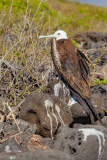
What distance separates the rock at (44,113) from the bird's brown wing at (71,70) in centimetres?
35

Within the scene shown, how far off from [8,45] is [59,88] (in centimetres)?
110

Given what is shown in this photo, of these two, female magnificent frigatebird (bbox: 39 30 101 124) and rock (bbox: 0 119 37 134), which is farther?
female magnificent frigatebird (bbox: 39 30 101 124)

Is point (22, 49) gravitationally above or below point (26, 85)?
above

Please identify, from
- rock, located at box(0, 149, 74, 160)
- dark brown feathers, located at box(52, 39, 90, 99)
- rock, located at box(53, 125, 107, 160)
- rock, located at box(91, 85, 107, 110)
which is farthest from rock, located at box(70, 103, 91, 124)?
rock, located at box(0, 149, 74, 160)

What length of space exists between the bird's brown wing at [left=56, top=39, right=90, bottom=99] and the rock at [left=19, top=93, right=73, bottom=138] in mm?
348

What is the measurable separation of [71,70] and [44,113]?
24.9 inches

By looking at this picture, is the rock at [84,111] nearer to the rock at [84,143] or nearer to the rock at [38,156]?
the rock at [84,143]

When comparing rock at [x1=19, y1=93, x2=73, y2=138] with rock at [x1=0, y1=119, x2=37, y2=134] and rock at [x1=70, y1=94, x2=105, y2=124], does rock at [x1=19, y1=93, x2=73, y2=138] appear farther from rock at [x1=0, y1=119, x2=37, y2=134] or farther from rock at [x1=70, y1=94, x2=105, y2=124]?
rock at [x1=70, y1=94, x2=105, y2=124]

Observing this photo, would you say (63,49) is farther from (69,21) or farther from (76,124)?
(69,21)

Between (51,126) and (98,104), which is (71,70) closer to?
(98,104)

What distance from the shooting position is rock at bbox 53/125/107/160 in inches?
130

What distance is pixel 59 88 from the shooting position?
15.0 feet

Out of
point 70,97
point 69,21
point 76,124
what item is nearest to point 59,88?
point 70,97

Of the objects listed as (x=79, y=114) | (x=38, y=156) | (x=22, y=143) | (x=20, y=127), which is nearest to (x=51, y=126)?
(x=20, y=127)
